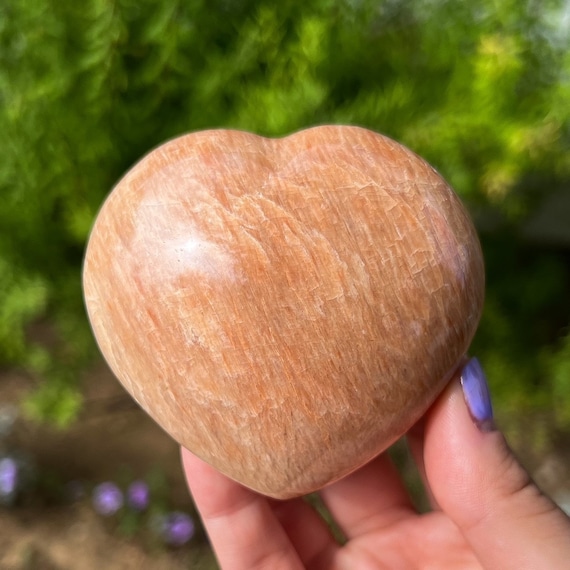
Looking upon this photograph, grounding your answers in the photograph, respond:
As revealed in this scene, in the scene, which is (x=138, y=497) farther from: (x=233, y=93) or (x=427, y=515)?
(x=233, y=93)

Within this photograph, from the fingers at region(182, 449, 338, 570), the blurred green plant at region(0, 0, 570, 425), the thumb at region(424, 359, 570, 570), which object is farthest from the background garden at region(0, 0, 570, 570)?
the thumb at region(424, 359, 570, 570)

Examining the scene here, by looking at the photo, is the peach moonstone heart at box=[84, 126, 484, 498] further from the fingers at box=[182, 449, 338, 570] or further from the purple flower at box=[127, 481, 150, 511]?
the purple flower at box=[127, 481, 150, 511]

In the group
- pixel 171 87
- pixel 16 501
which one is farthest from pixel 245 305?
pixel 16 501

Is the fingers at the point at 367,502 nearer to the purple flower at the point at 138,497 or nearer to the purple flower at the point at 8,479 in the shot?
the purple flower at the point at 138,497

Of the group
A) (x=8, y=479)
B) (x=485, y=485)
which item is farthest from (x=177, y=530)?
(x=485, y=485)

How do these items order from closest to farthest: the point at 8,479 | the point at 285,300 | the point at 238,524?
1. the point at 285,300
2. the point at 238,524
3. the point at 8,479
